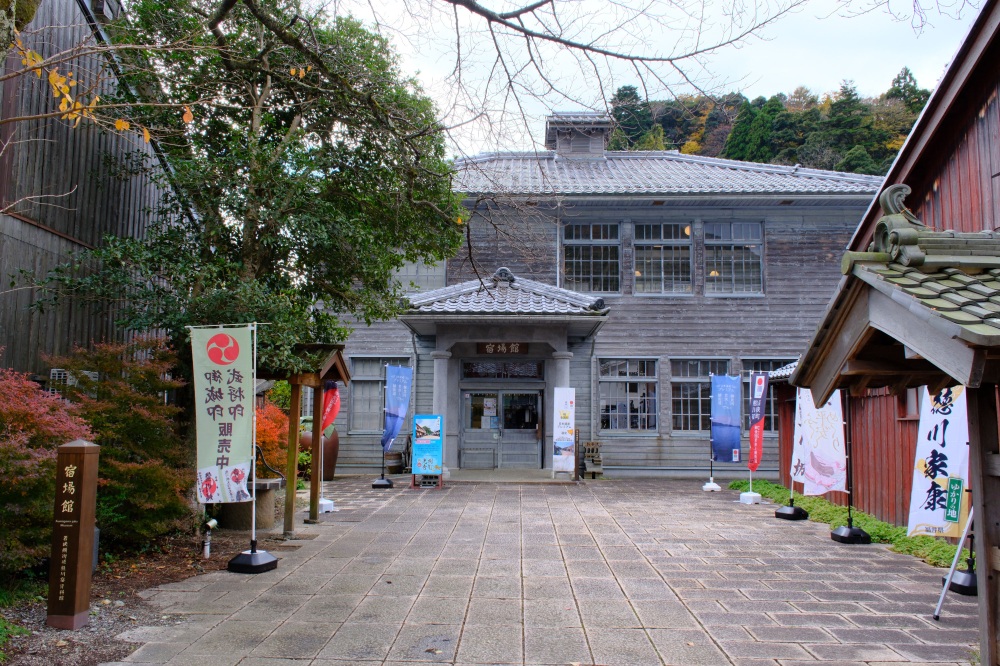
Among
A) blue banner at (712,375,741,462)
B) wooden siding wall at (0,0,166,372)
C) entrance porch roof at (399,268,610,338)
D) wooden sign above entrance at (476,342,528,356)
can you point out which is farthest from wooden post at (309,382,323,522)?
blue banner at (712,375,741,462)

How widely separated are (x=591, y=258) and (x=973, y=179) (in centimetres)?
1097

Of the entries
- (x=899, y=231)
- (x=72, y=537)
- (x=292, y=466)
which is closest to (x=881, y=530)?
(x=899, y=231)

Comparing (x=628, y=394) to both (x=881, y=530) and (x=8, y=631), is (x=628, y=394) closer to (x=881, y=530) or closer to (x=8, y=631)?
(x=881, y=530)

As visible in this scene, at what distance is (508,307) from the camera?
48.5 feet

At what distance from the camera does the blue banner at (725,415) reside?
13742 mm

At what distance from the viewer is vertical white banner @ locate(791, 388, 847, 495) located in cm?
912

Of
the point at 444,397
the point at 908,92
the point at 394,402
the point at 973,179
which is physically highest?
the point at 908,92

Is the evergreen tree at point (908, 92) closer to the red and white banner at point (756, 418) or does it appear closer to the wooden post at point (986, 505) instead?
the red and white banner at point (756, 418)

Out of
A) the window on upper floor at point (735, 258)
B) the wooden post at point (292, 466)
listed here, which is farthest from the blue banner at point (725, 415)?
the wooden post at point (292, 466)

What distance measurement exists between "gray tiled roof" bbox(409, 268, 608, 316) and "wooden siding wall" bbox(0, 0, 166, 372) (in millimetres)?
6313

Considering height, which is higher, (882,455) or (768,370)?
(768,370)

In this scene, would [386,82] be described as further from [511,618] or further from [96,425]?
[511,618]

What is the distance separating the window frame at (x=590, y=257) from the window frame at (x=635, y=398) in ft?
5.95

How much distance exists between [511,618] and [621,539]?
3.63m
